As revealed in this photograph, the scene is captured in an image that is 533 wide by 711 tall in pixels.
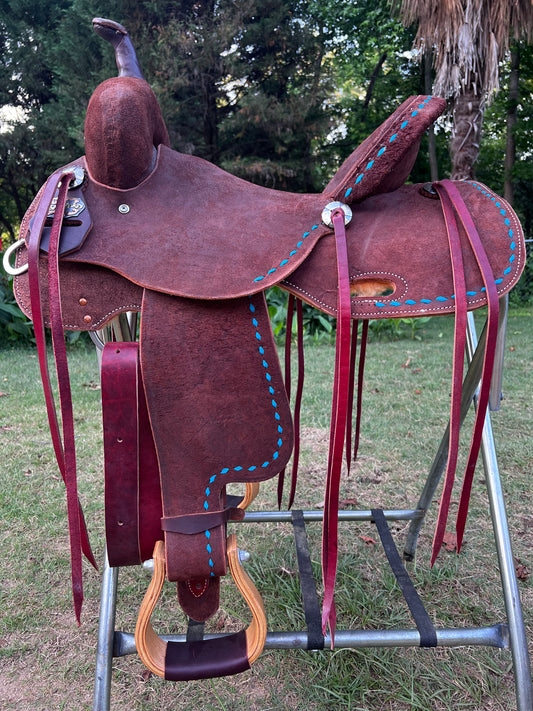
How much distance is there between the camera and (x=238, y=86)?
841 centimetres

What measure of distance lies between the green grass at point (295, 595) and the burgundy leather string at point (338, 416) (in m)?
0.43

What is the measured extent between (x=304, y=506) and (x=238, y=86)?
8.41 metres

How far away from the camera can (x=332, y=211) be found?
0.89m

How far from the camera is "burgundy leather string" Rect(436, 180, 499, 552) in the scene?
2.67 feet

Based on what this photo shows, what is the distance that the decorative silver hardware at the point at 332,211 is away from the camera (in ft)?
2.92

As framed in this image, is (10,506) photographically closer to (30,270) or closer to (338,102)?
(30,270)

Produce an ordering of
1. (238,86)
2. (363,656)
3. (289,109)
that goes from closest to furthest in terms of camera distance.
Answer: (363,656), (289,109), (238,86)

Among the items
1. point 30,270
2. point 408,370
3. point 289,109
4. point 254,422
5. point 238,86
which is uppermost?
point 238,86

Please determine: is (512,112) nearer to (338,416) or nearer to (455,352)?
(455,352)

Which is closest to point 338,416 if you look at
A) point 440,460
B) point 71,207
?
point 71,207

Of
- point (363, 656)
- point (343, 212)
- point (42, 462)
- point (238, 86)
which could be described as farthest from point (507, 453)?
point (238, 86)

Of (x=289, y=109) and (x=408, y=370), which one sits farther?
(x=289, y=109)

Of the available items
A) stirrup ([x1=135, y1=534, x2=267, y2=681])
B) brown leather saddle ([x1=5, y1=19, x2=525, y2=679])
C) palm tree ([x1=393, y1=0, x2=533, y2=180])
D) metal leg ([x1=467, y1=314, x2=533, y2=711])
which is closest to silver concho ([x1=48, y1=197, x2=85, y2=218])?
brown leather saddle ([x1=5, y1=19, x2=525, y2=679])

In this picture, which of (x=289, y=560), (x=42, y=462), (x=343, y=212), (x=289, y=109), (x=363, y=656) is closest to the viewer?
(x=343, y=212)
